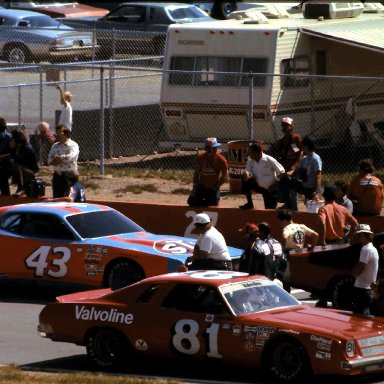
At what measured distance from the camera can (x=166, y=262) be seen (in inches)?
606

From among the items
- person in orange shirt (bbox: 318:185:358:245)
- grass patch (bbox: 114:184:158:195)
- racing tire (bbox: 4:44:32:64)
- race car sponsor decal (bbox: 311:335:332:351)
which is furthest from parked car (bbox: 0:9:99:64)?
race car sponsor decal (bbox: 311:335:332:351)

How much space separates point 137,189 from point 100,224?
22.2 ft

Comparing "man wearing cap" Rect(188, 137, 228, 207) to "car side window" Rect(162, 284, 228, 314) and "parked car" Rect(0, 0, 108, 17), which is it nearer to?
"car side window" Rect(162, 284, 228, 314)

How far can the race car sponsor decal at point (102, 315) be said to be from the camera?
12.1 metres

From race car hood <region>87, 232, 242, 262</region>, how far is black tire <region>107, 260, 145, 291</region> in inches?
8.0

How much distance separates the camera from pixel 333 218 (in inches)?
647

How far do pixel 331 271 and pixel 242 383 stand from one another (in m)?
3.75

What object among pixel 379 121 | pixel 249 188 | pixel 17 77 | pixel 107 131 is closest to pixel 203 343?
pixel 249 188

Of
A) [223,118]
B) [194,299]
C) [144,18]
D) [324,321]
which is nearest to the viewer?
[324,321]

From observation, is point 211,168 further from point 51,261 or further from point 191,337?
point 191,337

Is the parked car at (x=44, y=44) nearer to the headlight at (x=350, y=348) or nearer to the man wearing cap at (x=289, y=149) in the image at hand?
the man wearing cap at (x=289, y=149)

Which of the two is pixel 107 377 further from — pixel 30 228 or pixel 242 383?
pixel 30 228

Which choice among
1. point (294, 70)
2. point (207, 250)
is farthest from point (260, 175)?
point (294, 70)

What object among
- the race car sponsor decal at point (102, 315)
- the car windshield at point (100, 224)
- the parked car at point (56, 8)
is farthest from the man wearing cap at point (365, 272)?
the parked car at point (56, 8)
